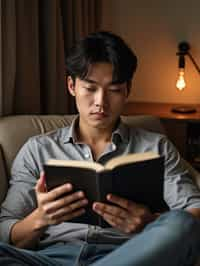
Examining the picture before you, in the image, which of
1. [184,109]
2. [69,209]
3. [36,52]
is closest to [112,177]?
[69,209]

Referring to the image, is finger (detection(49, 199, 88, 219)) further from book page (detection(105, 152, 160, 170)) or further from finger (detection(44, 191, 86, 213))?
book page (detection(105, 152, 160, 170))

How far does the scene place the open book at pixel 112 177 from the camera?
111 centimetres

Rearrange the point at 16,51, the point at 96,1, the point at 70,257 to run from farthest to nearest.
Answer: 1. the point at 96,1
2. the point at 16,51
3. the point at 70,257

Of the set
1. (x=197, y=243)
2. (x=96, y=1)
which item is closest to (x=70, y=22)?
(x=96, y=1)

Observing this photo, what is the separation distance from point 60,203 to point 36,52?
96 cm

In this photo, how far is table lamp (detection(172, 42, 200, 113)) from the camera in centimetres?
239

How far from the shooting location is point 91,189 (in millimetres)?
1146

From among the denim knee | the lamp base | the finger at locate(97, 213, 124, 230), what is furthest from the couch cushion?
the lamp base

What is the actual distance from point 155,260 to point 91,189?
0.79 feet

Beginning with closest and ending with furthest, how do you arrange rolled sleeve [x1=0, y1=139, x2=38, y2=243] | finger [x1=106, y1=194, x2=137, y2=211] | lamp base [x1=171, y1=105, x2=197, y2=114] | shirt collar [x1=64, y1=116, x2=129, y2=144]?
finger [x1=106, y1=194, x2=137, y2=211], rolled sleeve [x1=0, y1=139, x2=38, y2=243], shirt collar [x1=64, y1=116, x2=129, y2=144], lamp base [x1=171, y1=105, x2=197, y2=114]

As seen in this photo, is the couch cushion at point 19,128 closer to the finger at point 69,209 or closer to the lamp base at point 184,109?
the finger at point 69,209

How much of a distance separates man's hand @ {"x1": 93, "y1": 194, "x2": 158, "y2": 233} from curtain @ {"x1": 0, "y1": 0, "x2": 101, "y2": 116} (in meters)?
0.79

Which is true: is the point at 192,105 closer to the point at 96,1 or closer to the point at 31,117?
the point at 96,1

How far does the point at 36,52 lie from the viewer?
1.94 meters
